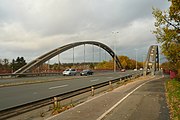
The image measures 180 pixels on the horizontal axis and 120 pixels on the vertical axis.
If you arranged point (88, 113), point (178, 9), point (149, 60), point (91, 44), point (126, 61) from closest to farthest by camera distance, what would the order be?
point (88, 113) < point (178, 9) < point (149, 60) < point (91, 44) < point (126, 61)

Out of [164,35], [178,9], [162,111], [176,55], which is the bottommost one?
[162,111]

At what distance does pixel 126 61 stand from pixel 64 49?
86.4 metres

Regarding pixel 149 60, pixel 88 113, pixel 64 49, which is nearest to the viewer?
pixel 88 113

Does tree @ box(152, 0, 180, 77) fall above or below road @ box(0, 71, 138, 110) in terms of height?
above

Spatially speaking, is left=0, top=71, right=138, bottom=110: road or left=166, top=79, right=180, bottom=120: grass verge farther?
left=0, top=71, right=138, bottom=110: road

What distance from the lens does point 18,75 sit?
157 feet

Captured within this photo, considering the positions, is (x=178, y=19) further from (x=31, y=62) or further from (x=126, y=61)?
(x=126, y=61)

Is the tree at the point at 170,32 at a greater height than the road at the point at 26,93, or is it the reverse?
the tree at the point at 170,32

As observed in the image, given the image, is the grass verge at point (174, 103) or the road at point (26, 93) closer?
the grass verge at point (174, 103)

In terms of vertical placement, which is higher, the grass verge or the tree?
the tree

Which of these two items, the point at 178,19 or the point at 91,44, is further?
the point at 91,44

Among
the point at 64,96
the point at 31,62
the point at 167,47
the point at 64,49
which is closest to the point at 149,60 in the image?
the point at 64,49

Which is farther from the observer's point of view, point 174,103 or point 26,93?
point 26,93

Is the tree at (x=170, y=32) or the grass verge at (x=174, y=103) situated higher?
the tree at (x=170, y=32)
